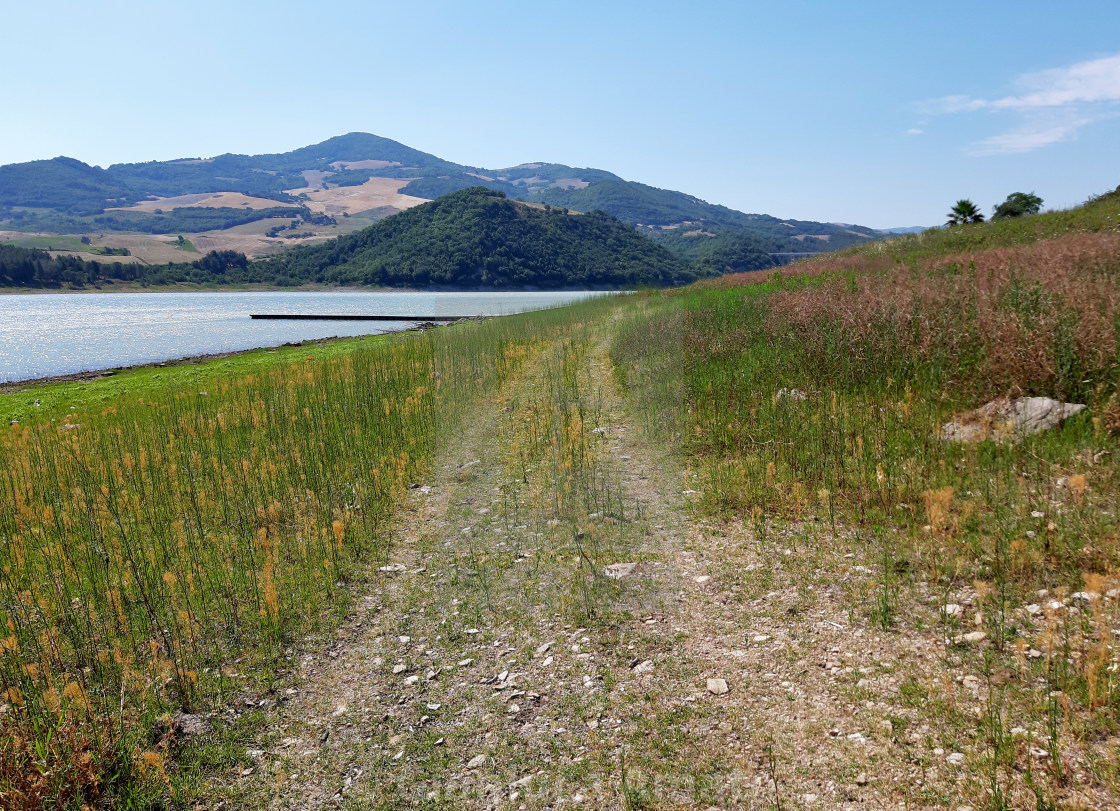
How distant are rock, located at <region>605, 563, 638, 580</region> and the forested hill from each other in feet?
444

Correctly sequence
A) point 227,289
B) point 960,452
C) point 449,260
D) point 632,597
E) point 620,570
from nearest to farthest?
point 632,597 → point 620,570 → point 960,452 → point 449,260 → point 227,289

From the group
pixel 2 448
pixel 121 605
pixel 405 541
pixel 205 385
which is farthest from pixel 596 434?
pixel 205 385

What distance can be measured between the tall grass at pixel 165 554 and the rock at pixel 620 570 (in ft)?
8.98

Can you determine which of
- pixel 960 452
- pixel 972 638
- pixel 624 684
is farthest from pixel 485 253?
pixel 972 638

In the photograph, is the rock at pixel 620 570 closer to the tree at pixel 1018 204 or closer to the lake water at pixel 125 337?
the lake water at pixel 125 337

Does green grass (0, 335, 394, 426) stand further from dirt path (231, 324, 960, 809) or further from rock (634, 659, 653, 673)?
rock (634, 659, 653, 673)

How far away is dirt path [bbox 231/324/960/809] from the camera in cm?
330

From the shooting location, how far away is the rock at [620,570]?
588 centimetres

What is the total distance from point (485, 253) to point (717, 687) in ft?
511

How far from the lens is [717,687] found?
4035 mm

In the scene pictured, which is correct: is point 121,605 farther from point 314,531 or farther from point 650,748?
point 650,748

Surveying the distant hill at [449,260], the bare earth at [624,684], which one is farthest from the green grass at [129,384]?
the distant hill at [449,260]

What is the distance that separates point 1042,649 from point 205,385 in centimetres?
2375

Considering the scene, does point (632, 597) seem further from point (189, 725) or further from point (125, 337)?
point (125, 337)
